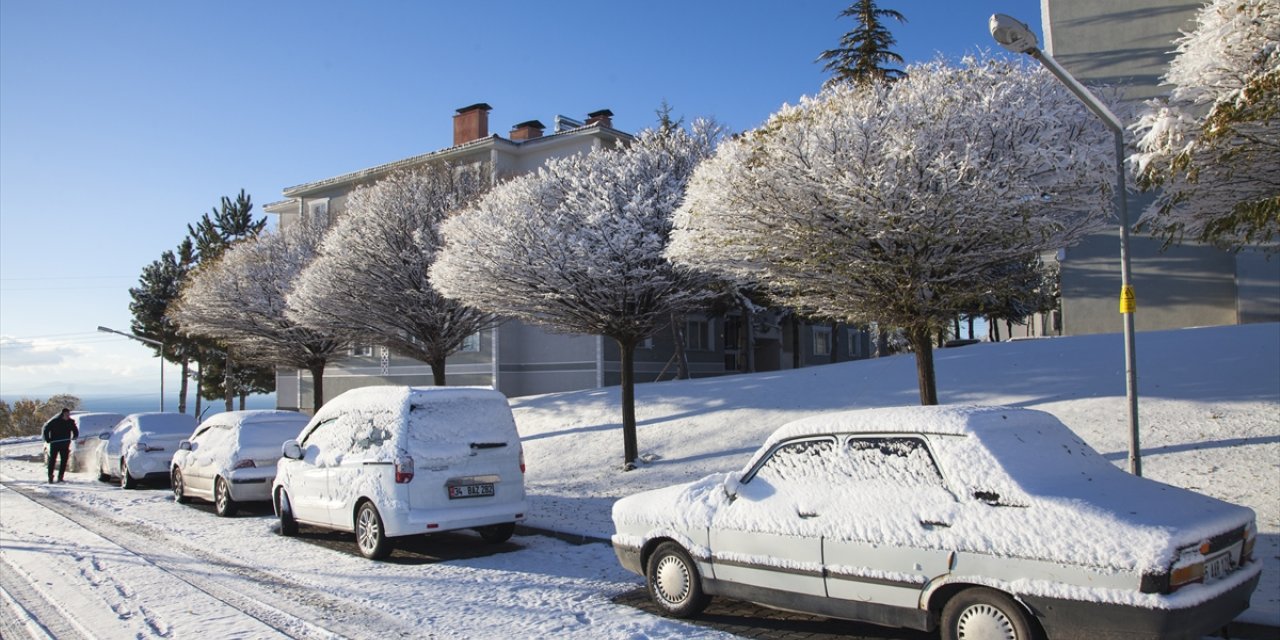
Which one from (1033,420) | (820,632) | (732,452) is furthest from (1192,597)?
(732,452)

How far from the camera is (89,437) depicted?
2264 cm

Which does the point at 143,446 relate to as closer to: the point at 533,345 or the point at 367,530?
the point at 367,530

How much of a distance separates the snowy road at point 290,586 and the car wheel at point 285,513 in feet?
0.68

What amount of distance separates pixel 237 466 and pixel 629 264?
724 cm

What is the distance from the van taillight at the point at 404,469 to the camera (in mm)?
9320

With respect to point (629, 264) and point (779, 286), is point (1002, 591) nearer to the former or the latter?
point (779, 286)

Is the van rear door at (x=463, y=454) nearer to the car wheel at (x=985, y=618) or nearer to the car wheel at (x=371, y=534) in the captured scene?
the car wheel at (x=371, y=534)

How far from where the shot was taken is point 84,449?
74.2 feet

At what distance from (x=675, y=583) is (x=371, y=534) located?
13.9ft

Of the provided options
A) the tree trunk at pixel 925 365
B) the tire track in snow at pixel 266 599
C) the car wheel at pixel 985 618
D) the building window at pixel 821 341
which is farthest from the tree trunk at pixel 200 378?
the car wheel at pixel 985 618

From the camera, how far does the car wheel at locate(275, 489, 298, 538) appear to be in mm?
11359

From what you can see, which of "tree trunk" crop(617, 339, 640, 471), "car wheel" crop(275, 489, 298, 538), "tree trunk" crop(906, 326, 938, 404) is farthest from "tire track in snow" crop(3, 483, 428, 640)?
"tree trunk" crop(906, 326, 938, 404)

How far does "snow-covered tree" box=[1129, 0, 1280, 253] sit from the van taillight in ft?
28.4

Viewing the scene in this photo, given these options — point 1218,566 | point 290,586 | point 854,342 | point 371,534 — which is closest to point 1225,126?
point 1218,566
